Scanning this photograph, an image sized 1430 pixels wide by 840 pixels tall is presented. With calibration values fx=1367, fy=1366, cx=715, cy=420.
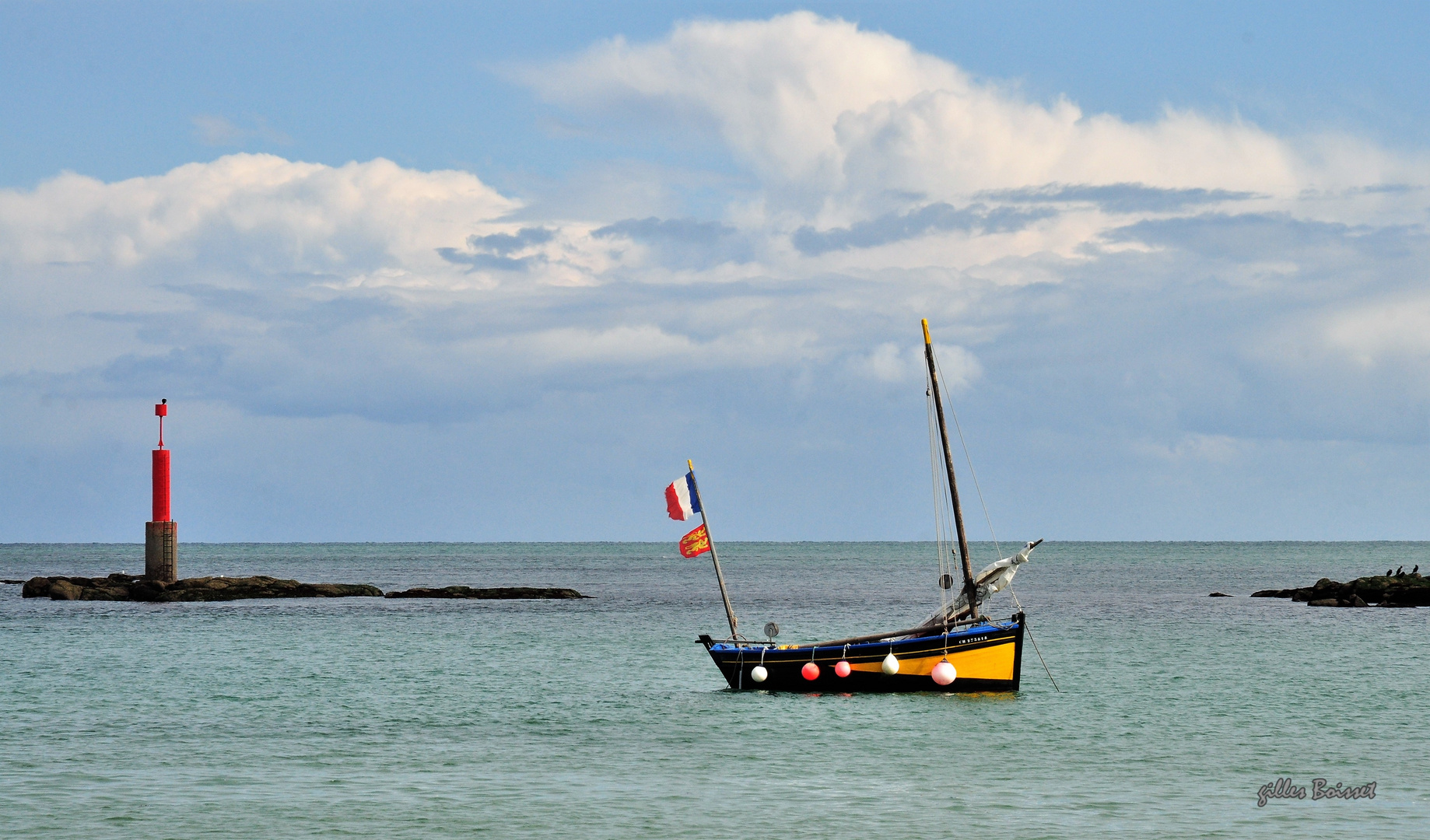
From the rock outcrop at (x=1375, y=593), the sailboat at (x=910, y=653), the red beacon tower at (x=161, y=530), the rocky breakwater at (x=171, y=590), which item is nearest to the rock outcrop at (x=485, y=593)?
the rocky breakwater at (x=171, y=590)

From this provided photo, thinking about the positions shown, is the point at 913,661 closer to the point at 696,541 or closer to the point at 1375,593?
the point at 696,541

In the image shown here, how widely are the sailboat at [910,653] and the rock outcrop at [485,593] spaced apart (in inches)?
2456

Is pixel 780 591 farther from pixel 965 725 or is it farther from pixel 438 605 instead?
pixel 965 725

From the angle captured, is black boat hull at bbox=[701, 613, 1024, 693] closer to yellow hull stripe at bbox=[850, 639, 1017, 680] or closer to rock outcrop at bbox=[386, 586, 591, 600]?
yellow hull stripe at bbox=[850, 639, 1017, 680]

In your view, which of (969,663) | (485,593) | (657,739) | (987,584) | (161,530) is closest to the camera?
(657,739)

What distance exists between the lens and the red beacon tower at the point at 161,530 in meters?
80.8

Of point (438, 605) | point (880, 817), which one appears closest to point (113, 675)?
point (880, 817)

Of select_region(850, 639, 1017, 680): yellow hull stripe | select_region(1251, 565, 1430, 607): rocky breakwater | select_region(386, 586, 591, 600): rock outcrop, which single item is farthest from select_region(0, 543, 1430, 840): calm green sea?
select_region(386, 586, 591, 600): rock outcrop

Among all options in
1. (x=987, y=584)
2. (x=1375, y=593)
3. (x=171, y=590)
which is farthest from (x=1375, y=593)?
(x=171, y=590)

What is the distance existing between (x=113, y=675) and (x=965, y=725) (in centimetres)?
2921

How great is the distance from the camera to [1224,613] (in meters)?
81.9

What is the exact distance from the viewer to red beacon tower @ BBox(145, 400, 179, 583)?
80.8 m

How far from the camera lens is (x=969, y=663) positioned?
38.6 m

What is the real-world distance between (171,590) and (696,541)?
5937cm
